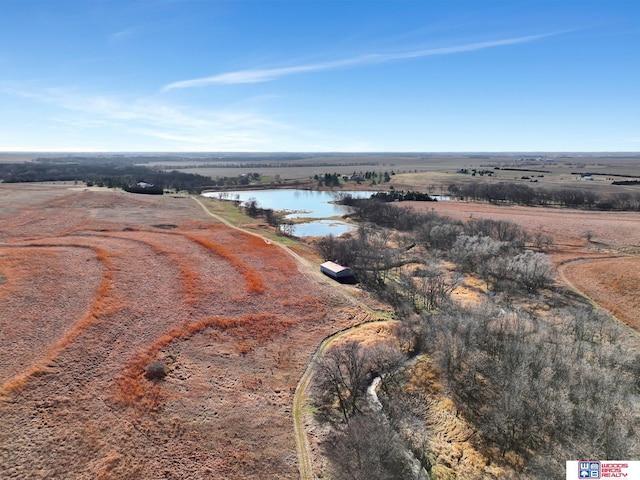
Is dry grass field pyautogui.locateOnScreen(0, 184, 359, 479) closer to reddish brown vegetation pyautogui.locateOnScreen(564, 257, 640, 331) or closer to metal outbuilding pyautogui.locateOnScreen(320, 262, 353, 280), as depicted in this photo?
metal outbuilding pyautogui.locateOnScreen(320, 262, 353, 280)

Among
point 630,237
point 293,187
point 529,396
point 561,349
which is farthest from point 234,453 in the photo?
point 293,187

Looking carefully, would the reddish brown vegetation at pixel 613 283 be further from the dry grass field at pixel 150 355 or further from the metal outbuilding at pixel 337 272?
the dry grass field at pixel 150 355

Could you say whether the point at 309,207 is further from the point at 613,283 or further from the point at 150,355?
the point at 150,355

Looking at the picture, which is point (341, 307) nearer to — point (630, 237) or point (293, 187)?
point (630, 237)

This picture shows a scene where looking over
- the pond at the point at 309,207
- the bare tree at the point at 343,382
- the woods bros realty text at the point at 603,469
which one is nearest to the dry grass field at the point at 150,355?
the bare tree at the point at 343,382

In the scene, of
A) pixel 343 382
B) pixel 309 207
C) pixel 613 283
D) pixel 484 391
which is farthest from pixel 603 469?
pixel 309 207
